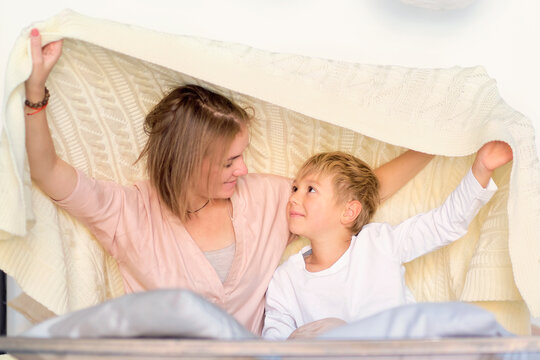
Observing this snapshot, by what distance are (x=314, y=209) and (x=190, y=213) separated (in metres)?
0.25

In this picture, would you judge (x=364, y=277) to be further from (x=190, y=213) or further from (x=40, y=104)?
(x=40, y=104)

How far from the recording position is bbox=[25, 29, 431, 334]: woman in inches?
48.9

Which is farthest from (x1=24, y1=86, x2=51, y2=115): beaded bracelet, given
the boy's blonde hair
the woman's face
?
the boy's blonde hair

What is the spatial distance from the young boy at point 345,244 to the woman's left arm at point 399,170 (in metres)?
0.02

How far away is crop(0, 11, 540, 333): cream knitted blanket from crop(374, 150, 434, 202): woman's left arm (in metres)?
0.03

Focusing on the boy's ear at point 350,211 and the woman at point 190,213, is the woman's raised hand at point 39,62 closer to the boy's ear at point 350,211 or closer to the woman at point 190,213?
the woman at point 190,213

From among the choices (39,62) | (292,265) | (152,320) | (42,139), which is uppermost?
(39,62)

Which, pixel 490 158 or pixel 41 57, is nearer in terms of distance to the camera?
pixel 41 57

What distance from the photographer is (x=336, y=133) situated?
1369 mm

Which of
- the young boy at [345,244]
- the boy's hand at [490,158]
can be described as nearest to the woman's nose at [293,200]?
the young boy at [345,244]

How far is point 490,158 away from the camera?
3.75 feet

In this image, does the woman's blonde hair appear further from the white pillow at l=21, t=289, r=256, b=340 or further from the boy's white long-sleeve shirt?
the white pillow at l=21, t=289, r=256, b=340

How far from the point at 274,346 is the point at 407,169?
2.35ft

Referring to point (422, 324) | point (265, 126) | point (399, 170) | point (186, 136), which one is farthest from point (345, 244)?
point (422, 324)
